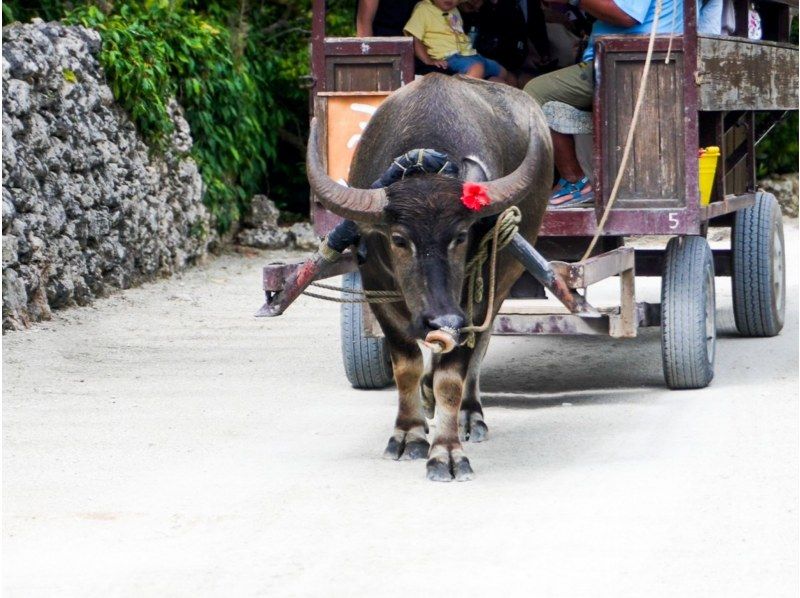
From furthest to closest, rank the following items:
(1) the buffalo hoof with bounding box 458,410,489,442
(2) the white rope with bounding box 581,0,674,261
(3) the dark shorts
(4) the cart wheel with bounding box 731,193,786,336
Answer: (4) the cart wheel with bounding box 731,193,786,336 < (3) the dark shorts < (2) the white rope with bounding box 581,0,674,261 < (1) the buffalo hoof with bounding box 458,410,489,442

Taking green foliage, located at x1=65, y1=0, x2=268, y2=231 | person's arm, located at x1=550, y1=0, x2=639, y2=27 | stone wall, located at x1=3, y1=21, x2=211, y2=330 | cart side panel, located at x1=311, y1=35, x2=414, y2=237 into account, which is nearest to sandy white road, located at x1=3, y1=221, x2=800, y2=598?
Result: stone wall, located at x1=3, y1=21, x2=211, y2=330

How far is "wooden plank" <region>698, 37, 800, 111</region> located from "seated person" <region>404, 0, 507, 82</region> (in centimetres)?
121

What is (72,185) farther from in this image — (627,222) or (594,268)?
(594,268)

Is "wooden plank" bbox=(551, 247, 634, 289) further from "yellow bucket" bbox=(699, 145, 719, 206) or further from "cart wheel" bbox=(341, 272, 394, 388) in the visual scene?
"cart wheel" bbox=(341, 272, 394, 388)

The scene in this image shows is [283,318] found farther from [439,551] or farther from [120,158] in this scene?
[439,551]

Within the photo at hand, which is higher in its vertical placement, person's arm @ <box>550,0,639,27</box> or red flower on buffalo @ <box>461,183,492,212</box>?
person's arm @ <box>550,0,639,27</box>

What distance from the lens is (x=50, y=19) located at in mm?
10641

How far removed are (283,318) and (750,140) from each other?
3.58 metres

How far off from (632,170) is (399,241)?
211 centimetres

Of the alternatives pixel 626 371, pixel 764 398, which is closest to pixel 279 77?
pixel 626 371

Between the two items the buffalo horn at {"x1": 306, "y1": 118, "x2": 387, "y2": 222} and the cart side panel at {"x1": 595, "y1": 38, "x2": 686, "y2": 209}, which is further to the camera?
the cart side panel at {"x1": 595, "y1": 38, "x2": 686, "y2": 209}

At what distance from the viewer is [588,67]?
6723mm

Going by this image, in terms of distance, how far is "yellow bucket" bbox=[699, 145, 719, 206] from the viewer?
6.86 m

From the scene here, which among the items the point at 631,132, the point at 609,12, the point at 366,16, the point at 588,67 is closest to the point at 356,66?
the point at 366,16
